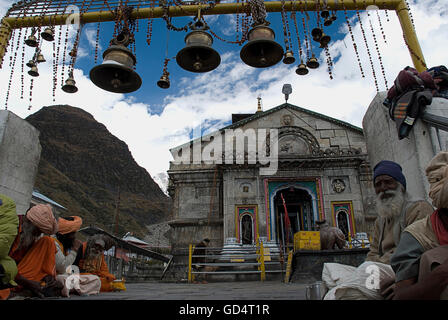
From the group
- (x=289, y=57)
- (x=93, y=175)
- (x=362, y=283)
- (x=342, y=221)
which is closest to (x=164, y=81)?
(x=289, y=57)

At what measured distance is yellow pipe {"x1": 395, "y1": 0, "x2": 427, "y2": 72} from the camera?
237 inches

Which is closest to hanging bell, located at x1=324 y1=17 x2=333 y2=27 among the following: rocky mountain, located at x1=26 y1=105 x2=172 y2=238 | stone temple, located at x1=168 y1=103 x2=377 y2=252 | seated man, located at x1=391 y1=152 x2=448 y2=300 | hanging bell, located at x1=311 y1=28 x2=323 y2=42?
hanging bell, located at x1=311 y1=28 x2=323 y2=42

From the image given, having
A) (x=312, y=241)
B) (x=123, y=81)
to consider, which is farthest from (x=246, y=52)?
(x=312, y=241)

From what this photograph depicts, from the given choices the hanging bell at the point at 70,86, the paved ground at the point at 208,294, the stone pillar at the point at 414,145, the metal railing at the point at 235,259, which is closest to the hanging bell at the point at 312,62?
the stone pillar at the point at 414,145

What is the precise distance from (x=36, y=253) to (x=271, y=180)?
50.0 ft

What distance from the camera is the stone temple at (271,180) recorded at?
17688mm

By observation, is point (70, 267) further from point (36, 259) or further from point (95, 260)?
point (36, 259)

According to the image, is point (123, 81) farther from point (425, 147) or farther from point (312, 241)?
point (312, 241)

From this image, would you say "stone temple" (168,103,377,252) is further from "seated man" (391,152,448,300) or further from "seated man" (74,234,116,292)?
"seated man" (391,152,448,300)

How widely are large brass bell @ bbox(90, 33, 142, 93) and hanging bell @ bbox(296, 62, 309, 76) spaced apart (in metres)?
3.18

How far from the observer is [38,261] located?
13.3ft

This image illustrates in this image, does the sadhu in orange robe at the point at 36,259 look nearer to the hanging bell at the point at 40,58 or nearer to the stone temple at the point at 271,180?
the hanging bell at the point at 40,58

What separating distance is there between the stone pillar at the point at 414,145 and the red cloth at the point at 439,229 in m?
2.36
